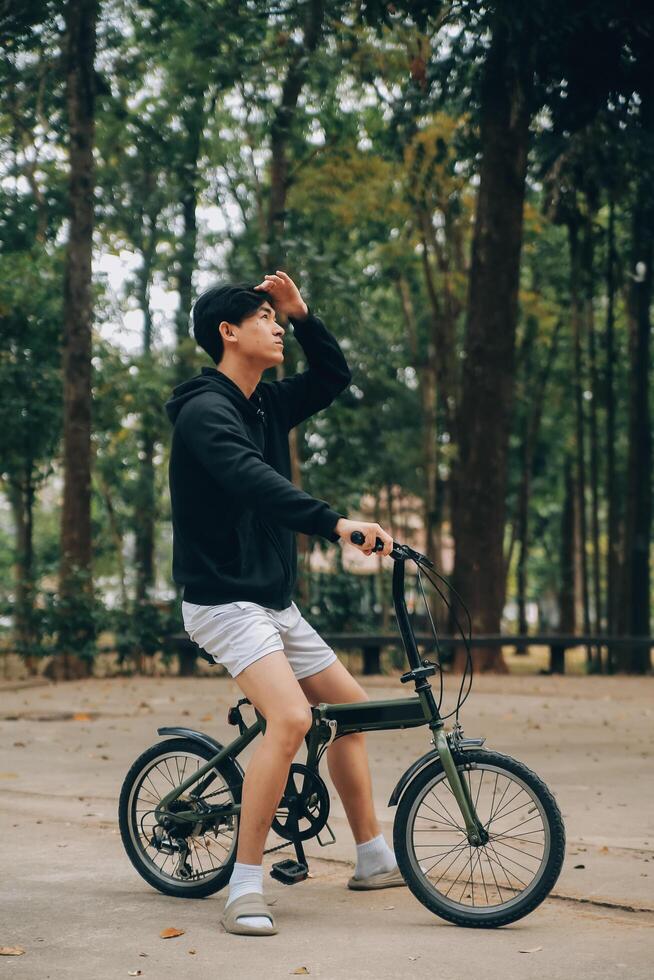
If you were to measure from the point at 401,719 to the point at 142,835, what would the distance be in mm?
1219

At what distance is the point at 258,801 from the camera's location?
4.63 m

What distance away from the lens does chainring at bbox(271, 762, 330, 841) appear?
15.9 ft

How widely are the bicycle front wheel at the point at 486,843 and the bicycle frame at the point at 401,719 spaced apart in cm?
5

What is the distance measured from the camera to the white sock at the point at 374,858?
5.12 meters

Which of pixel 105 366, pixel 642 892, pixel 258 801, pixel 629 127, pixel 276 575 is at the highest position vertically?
pixel 629 127

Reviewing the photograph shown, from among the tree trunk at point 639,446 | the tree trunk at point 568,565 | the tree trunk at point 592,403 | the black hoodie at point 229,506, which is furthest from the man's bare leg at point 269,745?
the tree trunk at point 568,565

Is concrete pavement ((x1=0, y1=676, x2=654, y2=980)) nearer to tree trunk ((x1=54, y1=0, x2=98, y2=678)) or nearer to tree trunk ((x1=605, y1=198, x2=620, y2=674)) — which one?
tree trunk ((x1=54, y1=0, x2=98, y2=678))

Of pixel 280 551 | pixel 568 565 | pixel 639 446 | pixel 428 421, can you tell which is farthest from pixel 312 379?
pixel 568 565

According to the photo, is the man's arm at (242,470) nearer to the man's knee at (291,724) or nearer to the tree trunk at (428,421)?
the man's knee at (291,724)

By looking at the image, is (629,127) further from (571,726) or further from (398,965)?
(398,965)

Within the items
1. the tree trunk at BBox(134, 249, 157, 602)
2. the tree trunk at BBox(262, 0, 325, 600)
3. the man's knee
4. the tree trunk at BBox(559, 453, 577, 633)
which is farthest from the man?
the tree trunk at BBox(559, 453, 577, 633)

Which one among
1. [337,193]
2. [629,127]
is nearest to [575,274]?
[337,193]

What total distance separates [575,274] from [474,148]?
5.70 meters

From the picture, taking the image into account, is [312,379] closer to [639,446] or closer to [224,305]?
[224,305]
